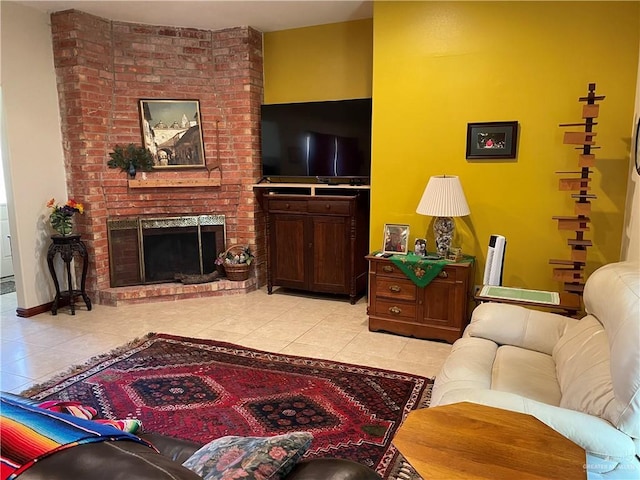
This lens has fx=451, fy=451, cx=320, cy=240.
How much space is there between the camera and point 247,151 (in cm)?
499

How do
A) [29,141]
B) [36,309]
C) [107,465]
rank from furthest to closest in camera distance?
[36,309]
[29,141]
[107,465]

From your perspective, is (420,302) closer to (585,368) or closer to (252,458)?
(585,368)

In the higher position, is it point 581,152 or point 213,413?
point 581,152

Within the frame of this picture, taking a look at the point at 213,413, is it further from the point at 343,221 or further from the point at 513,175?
the point at 513,175

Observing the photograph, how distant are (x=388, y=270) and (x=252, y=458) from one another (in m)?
2.84

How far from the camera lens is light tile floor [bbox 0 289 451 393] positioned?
10.7ft

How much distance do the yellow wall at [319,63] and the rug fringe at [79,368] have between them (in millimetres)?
2973

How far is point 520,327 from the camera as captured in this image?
2492mm

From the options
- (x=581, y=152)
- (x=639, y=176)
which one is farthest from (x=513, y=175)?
(x=639, y=176)

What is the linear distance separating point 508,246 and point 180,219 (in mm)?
3353

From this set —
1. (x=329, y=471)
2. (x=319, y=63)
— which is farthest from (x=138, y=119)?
(x=329, y=471)

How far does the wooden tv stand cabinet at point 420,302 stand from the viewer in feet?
11.5

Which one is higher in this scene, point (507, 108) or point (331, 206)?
point (507, 108)

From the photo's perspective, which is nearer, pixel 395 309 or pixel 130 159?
pixel 395 309
